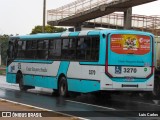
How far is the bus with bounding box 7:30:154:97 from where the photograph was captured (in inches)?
746

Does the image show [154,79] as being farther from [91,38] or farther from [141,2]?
[141,2]

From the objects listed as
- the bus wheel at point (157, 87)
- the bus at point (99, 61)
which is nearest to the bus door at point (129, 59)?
the bus at point (99, 61)

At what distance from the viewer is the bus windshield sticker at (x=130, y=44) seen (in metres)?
19.0

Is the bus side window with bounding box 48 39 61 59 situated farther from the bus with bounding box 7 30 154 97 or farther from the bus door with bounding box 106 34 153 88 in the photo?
the bus door with bounding box 106 34 153 88

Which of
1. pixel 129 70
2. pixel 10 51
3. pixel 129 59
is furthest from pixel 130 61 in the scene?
pixel 10 51

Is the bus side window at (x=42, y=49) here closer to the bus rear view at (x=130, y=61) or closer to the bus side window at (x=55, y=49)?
the bus side window at (x=55, y=49)

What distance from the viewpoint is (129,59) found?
1925 cm

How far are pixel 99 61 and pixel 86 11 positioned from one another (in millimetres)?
24645

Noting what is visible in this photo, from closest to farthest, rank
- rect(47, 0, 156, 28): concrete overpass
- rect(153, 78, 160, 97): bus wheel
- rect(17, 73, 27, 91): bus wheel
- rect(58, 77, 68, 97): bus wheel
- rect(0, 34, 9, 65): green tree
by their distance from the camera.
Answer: rect(58, 77, 68, 97): bus wheel
rect(153, 78, 160, 97): bus wheel
rect(17, 73, 27, 91): bus wheel
rect(47, 0, 156, 28): concrete overpass
rect(0, 34, 9, 65): green tree

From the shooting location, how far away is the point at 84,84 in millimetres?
19906

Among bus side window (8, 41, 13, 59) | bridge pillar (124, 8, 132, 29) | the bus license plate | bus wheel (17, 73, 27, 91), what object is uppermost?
bridge pillar (124, 8, 132, 29)

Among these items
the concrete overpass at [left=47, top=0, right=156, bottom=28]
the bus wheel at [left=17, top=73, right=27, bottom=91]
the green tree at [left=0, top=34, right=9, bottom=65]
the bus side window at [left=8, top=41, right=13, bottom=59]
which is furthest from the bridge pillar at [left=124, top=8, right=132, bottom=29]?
the green tree at [left=0, top=34, right=9, bottom=65]

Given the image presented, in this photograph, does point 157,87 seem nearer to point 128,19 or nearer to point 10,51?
point 10,51

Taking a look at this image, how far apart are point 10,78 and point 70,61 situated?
7232 mm
